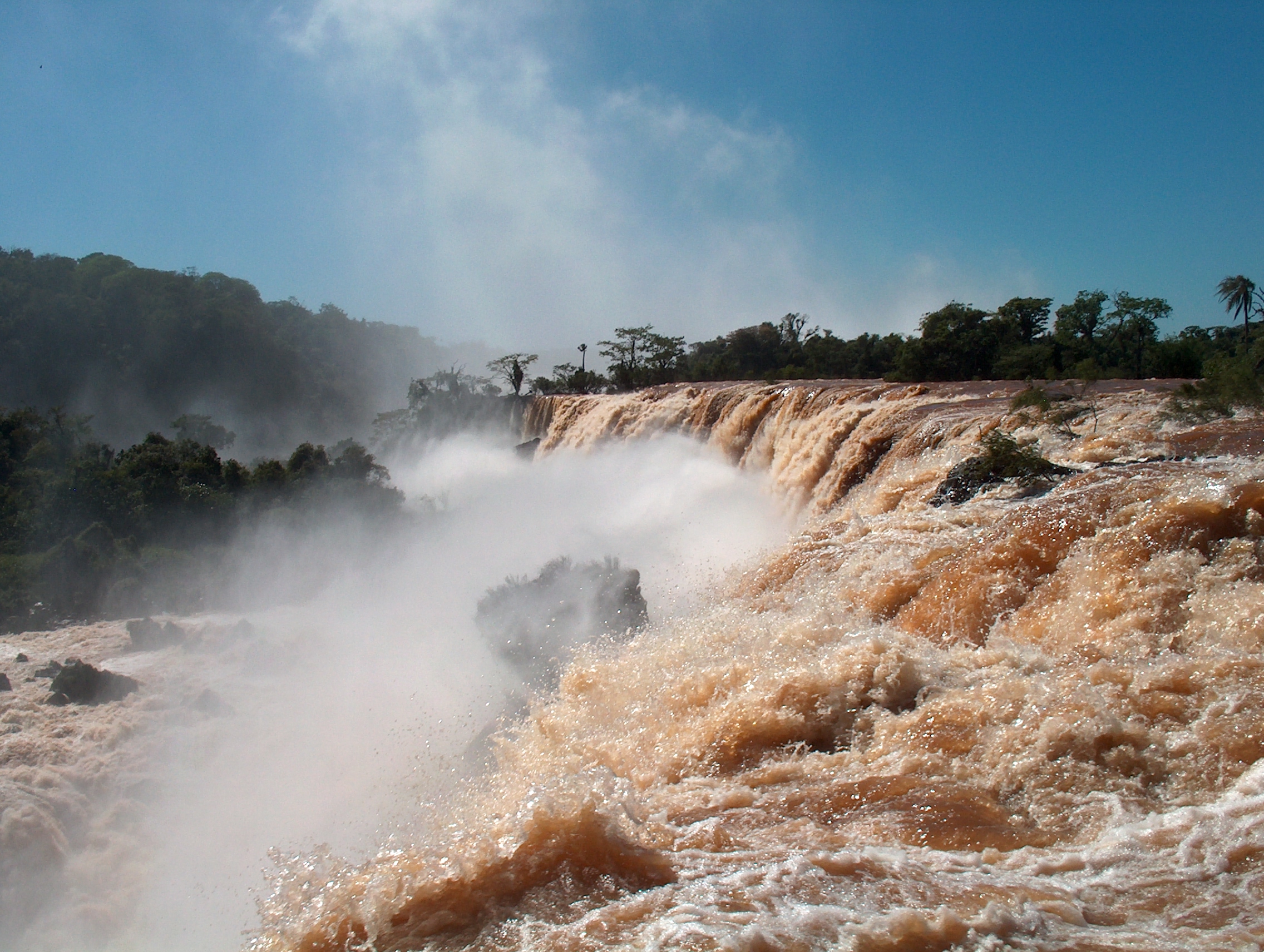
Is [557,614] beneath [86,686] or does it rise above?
above

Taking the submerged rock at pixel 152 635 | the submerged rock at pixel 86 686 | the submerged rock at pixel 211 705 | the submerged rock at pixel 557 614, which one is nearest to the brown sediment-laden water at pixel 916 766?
the submerged rock at pixel 557 614

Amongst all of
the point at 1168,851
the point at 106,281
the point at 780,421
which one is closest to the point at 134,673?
the point at 780,421

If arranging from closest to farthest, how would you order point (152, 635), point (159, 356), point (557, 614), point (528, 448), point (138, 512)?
point (557, 614) → point (152, 635) → point (138, 512) → point (528, 448) → point (159, 356)

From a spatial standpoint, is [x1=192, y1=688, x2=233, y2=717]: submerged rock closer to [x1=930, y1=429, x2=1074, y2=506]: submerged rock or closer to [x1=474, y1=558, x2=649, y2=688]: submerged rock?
[x1=474, y1=558, x2=649, y2=688]: submerged rock

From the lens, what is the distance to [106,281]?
4041 cm

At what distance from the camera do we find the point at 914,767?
3.67 meters

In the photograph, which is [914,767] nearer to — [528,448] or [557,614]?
[557,614]

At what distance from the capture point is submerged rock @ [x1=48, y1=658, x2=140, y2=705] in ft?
34.6

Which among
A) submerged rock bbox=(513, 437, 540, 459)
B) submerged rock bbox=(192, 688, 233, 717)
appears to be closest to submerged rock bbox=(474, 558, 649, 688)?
submerged rock bbox=(192, 688, 233, 717)

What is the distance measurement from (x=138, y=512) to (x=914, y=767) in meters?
19.7

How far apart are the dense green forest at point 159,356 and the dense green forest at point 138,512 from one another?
1662 cm

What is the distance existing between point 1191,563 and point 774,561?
357 cm

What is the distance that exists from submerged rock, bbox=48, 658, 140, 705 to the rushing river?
7.51 meters

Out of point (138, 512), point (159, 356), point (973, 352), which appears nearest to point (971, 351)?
point (973, 352)
